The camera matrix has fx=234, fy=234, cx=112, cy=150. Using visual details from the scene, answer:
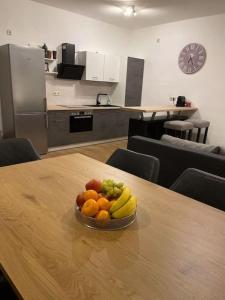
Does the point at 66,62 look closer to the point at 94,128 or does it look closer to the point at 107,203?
the point at 94,128

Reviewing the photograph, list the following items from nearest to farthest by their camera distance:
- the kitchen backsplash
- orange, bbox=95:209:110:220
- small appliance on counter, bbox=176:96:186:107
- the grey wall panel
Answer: orange, bbox=95:209:110:220, the kitchen backsplash, small appliance on counter, bbox=176:96:186:107, the grey wall panel

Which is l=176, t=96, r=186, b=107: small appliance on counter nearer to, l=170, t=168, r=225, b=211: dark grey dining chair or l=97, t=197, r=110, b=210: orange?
l=170, t=168, r=225, b=211: dark grey dining chair

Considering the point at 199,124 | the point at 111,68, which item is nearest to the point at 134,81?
the point at 111,68

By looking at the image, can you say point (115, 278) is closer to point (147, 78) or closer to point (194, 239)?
point (194, 239)

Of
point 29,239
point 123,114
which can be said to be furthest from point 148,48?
point 29,239

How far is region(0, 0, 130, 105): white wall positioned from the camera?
3963mm

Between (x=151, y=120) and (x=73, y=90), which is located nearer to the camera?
(x=151, y=120)

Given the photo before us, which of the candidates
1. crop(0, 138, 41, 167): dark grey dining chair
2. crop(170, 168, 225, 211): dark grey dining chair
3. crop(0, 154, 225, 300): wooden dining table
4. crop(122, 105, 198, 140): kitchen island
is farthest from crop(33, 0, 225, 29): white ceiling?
crop(0, 154, 225, 300): wooden dining table

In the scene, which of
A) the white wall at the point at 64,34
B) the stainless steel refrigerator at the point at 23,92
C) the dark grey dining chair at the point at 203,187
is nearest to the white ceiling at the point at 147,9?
the white wall at the point at 64,34

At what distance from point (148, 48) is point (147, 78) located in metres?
0.69

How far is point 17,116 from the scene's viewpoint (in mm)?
3740

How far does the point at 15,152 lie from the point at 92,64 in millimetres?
3477

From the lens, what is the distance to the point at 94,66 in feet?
16.2

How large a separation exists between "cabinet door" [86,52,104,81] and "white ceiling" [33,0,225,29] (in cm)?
78
